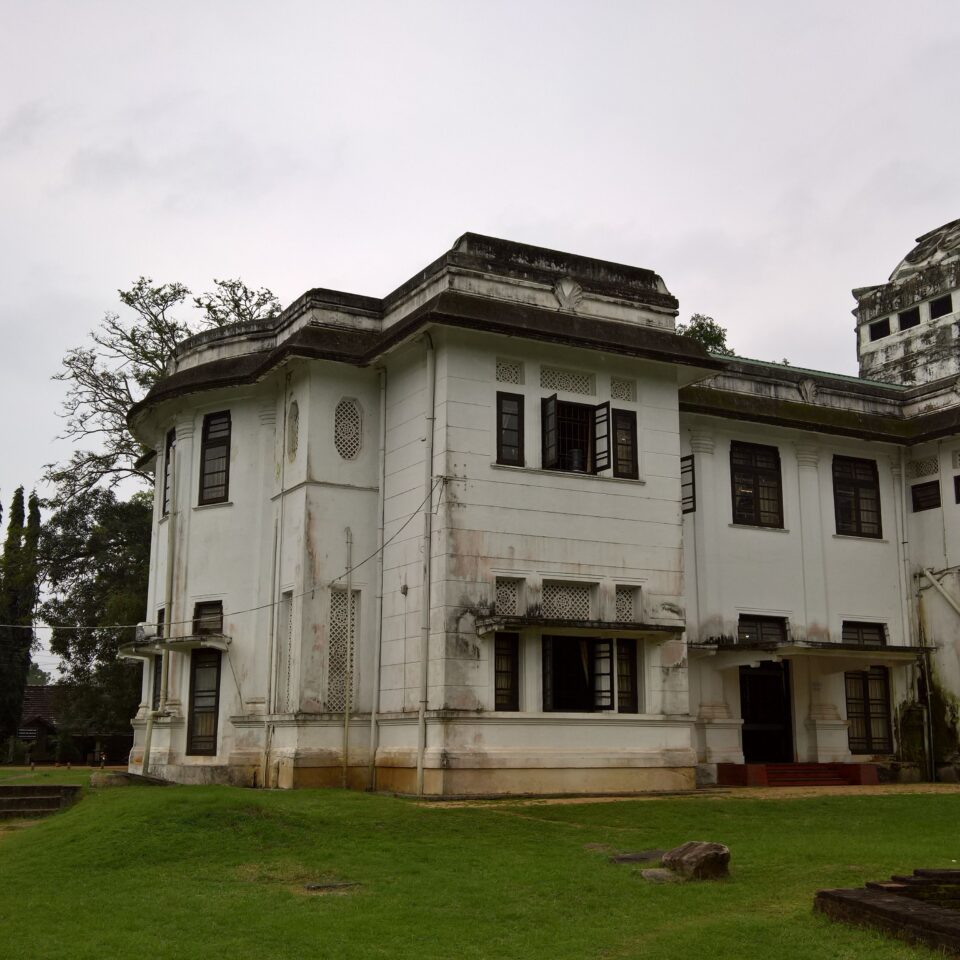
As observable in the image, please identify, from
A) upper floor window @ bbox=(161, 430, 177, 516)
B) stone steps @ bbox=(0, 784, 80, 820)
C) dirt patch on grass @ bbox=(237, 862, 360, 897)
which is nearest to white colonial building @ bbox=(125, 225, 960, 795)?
upper floor window @ bbox=(161, 430, 177, 516)

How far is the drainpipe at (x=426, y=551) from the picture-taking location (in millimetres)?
17750

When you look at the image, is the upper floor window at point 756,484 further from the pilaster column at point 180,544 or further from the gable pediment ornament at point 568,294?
the pilaster column at point 180,544

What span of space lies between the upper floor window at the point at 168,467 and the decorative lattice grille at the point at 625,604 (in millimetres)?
8898

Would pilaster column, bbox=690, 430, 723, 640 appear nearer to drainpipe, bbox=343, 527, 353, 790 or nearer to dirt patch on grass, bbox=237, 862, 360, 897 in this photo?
drainpipe, bbox=343, 527, 353, 790

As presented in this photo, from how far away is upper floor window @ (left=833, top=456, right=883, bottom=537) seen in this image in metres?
24.4

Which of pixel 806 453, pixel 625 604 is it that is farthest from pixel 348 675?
pixel 806 453

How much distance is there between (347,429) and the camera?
816 inches

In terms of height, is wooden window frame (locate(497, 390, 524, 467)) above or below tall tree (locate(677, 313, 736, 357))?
below

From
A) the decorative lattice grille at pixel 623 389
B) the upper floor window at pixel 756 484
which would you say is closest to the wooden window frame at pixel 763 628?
the upper floor window at pixel 756 484

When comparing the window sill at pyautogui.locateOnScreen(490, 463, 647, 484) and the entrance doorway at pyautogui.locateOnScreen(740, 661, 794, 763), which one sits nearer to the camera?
the window sill at pyautogui.locateOnScreen(490, 463, 647, 484)

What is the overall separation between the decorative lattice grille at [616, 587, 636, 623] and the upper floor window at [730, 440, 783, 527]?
14.8 feet

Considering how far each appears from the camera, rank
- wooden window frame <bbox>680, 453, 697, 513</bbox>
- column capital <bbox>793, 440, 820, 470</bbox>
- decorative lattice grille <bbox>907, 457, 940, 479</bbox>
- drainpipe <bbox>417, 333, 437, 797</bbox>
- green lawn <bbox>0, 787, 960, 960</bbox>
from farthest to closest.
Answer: decorative lattice grille <bbox>907, 457, 940, 479</bbox> < column capital <bbox>793, 440, 820, 470</bbox> < wooden window frame <bbox>680, 453, 697, 513</bbox> < drainpipe <bbox>417, 333, 437, 797</bbox> < green lawn <bbox>0, 787, 960, 960</bbox>

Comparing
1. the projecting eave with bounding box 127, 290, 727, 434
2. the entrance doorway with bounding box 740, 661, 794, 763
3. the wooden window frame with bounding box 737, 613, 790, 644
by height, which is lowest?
the entrance doorway with bounding box 740, 661, 794, 763

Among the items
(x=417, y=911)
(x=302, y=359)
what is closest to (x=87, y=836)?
(x=417, y=911)
